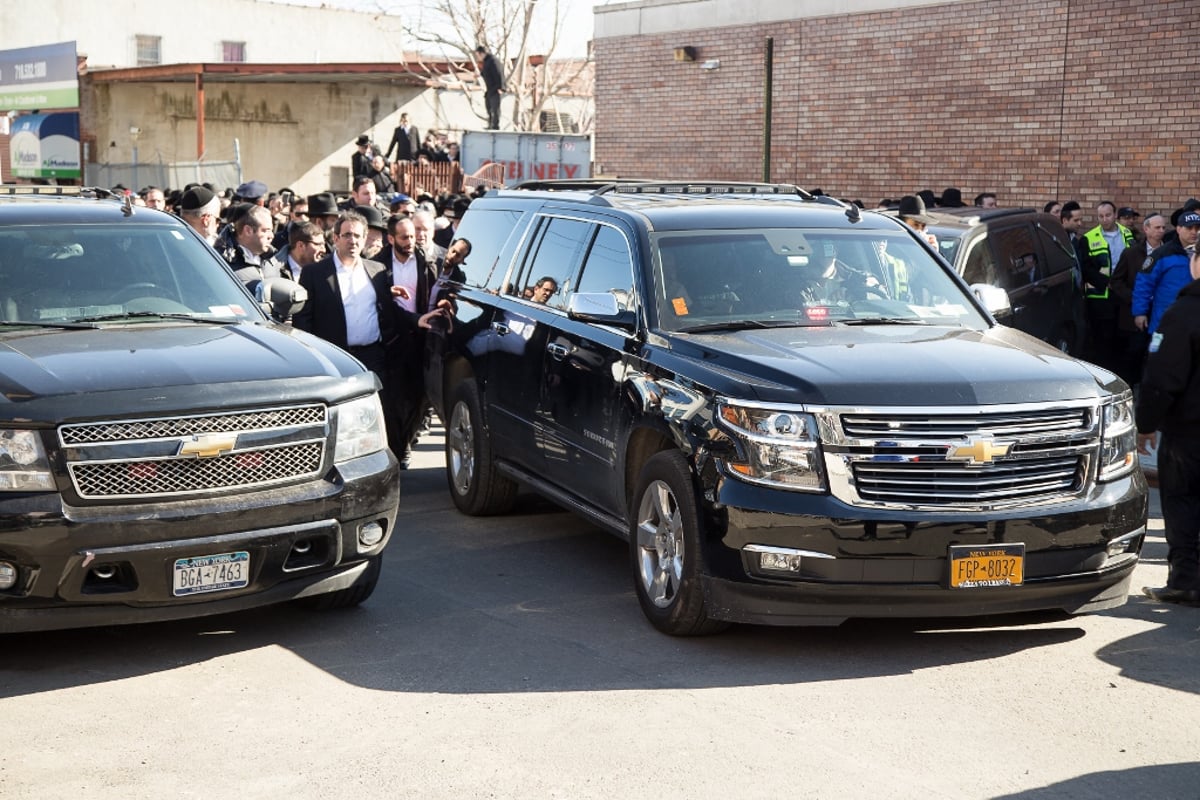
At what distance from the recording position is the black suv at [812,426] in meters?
6.28

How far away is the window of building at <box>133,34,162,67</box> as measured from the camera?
52344 millimetres

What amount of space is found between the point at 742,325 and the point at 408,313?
13.3 feet

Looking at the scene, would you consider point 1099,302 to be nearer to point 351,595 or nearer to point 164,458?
point 351,595

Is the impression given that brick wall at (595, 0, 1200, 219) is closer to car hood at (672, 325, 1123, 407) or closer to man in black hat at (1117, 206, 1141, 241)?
man in black hat at (1117, 206, 1141, 241)

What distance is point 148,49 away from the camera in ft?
173

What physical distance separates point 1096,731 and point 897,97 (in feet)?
58.5

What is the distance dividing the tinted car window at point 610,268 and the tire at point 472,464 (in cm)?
158

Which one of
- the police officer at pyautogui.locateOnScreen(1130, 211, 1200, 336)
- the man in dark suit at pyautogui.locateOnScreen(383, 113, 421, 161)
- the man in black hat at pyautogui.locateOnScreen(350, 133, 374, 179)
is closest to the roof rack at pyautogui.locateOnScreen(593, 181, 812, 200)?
the police officer at pyautogui.locateOnScreen(1130, 211, 1200, 336)

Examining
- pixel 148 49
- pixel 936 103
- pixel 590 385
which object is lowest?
pixel 590 385

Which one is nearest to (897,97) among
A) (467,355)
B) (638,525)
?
(467,355)

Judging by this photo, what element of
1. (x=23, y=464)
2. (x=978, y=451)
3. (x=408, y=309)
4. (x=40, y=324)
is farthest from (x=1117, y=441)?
(x=408, y=309)

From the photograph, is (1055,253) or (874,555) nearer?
(874,555)

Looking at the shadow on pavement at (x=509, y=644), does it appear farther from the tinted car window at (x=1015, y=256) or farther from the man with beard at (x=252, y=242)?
the tinted car window at (x=1015, y=256)

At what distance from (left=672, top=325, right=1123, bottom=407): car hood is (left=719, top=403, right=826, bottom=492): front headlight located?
9 centimetres
